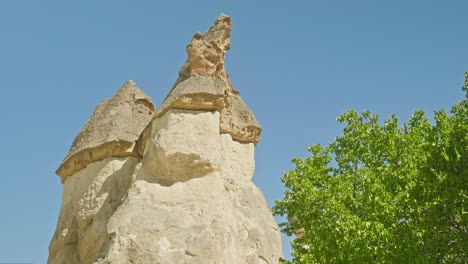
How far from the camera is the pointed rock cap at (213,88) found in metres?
21.8

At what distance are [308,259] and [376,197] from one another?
4.24 meters

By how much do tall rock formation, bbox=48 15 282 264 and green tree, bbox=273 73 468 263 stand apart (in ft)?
6.91

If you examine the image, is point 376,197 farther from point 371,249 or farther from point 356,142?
point 356,142

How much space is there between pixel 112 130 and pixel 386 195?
11535 mm

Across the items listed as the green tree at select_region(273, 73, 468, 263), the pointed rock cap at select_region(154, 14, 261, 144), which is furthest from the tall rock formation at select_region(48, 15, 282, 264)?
the green tree at select_region(273, 73, 468, 263)

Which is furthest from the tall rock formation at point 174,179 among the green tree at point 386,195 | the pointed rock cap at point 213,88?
the green tree at point 386,195

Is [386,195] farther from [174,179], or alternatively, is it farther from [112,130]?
[112,130]

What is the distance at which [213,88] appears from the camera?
22047 millimetres

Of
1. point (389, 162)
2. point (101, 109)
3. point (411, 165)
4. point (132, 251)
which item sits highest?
point (101, 109)

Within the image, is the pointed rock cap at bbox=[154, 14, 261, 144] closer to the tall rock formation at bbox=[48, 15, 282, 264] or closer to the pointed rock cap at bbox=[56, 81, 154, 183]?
the tall rock formation at bbox=[48, 15, 282, 264]

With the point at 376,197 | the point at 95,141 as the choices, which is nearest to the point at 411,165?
the point at 376,197

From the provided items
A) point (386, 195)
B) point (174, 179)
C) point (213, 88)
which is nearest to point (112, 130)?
point (174, 179)

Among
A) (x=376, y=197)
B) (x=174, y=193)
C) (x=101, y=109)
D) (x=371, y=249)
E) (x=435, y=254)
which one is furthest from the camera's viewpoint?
(x=101, y=109)

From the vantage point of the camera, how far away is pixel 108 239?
19.3 meters
